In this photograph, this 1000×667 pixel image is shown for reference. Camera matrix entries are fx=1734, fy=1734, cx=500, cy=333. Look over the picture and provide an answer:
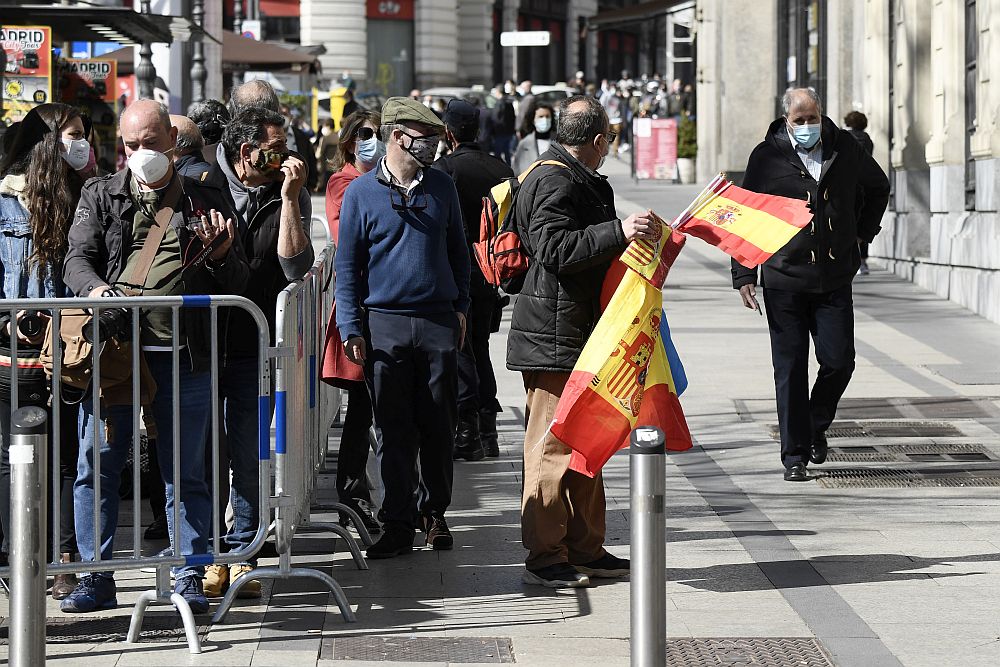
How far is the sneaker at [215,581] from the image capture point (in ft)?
21.0

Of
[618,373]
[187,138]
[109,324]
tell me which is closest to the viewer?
[109,324]

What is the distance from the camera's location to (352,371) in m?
7.03

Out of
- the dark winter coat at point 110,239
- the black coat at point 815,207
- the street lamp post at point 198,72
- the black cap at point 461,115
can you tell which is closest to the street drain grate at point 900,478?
the black coat at point 815,207

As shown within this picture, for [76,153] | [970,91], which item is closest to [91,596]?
[76,153]

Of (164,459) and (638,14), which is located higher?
(638,14)

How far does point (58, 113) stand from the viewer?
6.49 m

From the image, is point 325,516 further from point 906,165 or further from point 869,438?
point 906,165

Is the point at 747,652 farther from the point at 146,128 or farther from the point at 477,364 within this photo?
the point at 477,364

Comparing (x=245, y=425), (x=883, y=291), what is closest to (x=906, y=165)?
(x=883, y=291)

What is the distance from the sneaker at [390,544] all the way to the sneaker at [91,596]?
1.18 m

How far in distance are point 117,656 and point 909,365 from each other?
822 cm

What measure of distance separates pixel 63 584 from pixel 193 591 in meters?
0.57

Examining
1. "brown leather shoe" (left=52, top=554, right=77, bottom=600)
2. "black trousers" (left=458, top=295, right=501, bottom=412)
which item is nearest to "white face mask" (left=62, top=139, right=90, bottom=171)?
"brown leather shoe" (left=52, top=554, right=77, bottom=600)

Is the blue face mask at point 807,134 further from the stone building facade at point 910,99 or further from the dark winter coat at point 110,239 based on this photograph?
the stone building facade at point 910,99
